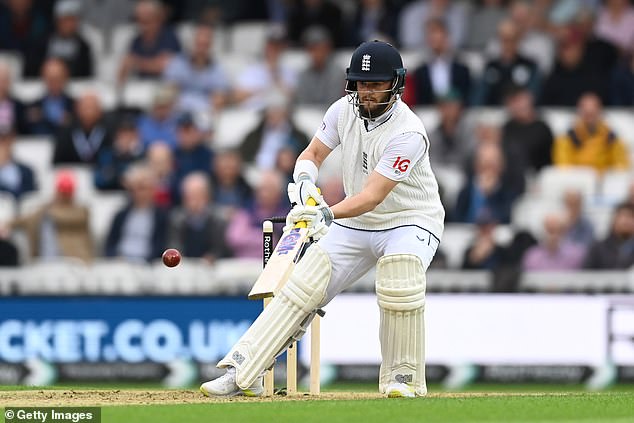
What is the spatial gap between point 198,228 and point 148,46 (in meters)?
3.33

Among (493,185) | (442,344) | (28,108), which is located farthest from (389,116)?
(28,108)

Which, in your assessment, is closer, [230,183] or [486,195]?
[486,195]

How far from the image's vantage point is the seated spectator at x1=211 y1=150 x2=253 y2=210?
48.5 feet

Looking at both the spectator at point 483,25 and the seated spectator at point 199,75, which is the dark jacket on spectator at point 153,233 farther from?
the spectator at point 483,25

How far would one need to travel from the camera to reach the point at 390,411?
26.5 feet

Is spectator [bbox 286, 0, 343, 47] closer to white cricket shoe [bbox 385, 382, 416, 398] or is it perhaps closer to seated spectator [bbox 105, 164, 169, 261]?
seated spectator [bbox 105, 164, 169, 261]

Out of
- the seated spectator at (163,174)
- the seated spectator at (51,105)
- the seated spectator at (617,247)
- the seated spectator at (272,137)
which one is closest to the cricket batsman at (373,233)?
the seated spectator at (617,247)

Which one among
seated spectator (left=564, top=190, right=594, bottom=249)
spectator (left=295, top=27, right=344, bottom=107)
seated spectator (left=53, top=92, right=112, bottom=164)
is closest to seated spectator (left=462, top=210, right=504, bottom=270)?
seated spectator (left=564, top=190, right=594, bottom=249)

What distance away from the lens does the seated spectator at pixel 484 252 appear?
550 inches

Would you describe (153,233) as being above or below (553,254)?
above

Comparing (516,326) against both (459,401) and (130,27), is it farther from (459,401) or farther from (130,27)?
(130,27)

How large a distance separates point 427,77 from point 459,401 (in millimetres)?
7707

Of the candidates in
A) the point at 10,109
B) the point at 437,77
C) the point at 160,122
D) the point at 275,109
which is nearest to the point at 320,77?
the point at 275,109

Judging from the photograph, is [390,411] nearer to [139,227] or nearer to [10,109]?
[139,227]
